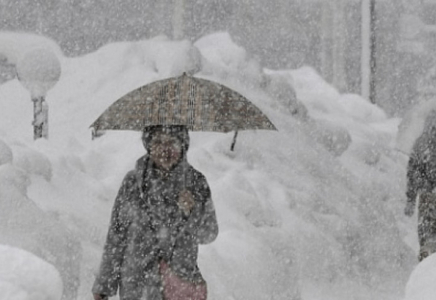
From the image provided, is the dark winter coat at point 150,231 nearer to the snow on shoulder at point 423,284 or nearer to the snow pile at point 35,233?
the snow pile at point 35,233

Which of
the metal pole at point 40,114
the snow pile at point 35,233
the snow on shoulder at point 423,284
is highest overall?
the snow on shoulder at point 423,284

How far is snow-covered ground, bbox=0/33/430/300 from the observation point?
7.83m

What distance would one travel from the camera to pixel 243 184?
10273 millimetres

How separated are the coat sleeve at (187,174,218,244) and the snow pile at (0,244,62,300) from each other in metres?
1.51

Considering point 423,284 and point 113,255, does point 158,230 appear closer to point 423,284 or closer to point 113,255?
point 113,255

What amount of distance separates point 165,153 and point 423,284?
203cm

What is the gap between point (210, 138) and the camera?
11.8 m

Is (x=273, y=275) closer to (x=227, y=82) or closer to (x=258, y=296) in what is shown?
(x=258, y=296)

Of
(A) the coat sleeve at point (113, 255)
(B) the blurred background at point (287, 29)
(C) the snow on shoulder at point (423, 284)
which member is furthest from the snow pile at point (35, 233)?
(B) the blurred background at point (287, 29)

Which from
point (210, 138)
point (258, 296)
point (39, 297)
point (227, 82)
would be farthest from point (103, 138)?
point (39, 297)

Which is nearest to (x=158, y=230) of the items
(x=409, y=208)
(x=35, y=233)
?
(x=35, y=233)

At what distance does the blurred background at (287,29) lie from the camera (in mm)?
17781

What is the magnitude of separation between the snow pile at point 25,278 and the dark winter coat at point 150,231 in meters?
1.40

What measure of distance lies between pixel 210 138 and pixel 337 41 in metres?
→ 10.4
